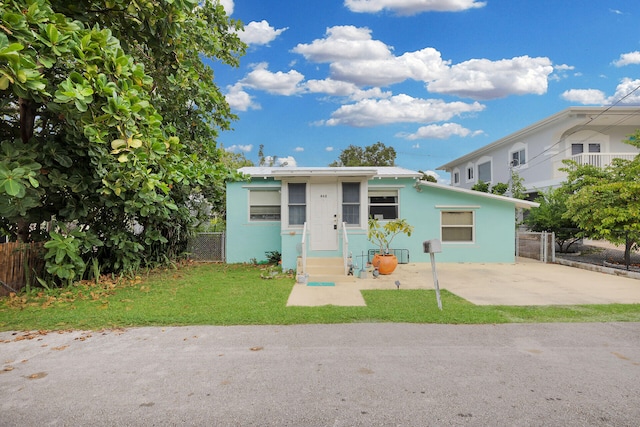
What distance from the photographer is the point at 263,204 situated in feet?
39.1

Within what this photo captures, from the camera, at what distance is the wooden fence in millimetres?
6652

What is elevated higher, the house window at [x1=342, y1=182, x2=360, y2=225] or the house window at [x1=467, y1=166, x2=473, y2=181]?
the house window at [x1=467, y1=166, x2=473, y2=181]

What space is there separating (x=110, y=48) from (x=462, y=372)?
634cm

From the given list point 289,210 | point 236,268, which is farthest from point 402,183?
point 236,268

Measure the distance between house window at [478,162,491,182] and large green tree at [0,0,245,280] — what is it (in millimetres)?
20299

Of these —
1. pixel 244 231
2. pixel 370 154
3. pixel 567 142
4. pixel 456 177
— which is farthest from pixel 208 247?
pixel 370 154

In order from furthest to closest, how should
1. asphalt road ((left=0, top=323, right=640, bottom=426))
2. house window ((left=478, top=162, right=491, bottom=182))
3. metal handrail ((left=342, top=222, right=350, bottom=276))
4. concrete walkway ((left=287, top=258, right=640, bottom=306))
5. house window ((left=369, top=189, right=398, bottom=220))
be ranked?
house window ((left=478, top=162, right=491, bottom=182)), house window ((left=369, top=189, right=398, bottom=220)), metal handrail ((left=342, top=222, right=350, bottom=276)), concrete walkway ((left=287, top=258, right=640, bottom=306)), asphalt road ((left=0, top=323, right=640, bottom=426))

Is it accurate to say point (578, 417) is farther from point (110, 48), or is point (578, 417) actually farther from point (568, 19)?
point (568, 19)

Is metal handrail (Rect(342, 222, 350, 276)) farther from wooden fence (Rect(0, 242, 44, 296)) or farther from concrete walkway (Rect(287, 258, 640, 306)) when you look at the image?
wooden fence (Rect(0, 242, 44, 296))

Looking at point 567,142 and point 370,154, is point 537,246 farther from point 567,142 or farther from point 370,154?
point 370,154

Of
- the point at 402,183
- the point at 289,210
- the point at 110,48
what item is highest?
the point at 110,48

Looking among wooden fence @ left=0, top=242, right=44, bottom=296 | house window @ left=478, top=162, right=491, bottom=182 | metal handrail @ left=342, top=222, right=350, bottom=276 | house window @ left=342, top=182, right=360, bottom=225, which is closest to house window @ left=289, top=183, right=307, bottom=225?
house window @ left=342, top=182, right=360, bottom=225

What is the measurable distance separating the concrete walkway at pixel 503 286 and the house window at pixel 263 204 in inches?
172

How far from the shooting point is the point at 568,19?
13.5 metres
